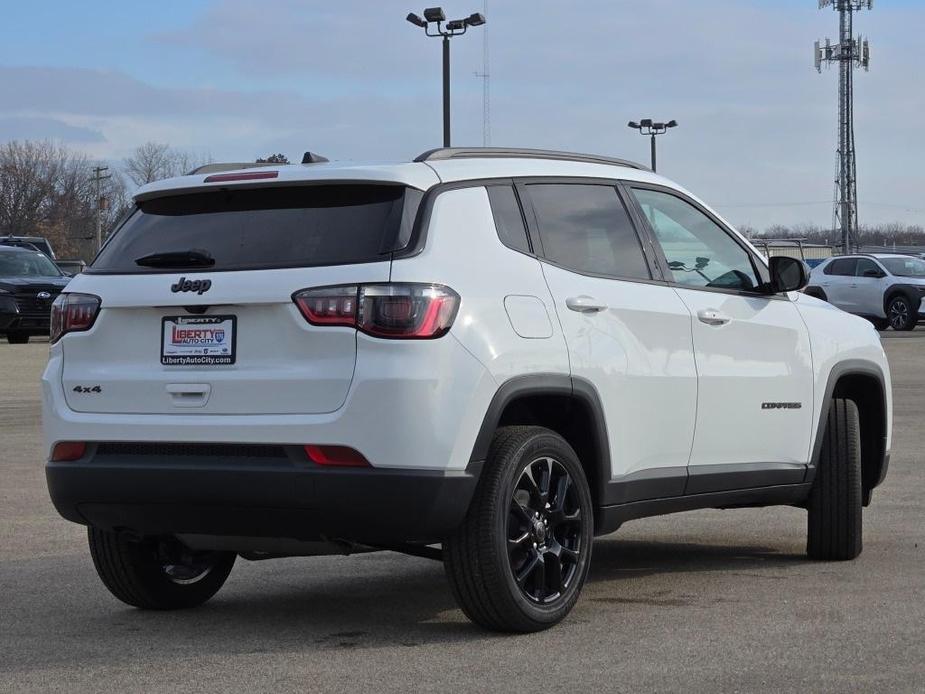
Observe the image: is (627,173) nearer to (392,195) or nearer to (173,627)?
(392,195)

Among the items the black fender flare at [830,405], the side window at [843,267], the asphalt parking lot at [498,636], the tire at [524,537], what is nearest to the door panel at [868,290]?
the side window at [843,267]

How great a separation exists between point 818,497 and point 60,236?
10888cm

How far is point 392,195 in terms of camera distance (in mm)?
6016

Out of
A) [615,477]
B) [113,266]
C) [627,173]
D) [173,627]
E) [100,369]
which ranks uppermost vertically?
[627,173]

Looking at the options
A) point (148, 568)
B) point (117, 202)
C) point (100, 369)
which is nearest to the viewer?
point (100, 369)

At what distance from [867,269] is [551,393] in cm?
3272

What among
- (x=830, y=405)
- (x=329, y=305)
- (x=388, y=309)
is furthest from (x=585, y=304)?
(x=830, y=405)

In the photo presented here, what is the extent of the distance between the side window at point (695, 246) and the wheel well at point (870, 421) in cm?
100

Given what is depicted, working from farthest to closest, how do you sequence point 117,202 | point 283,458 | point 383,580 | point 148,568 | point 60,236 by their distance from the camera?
point 117,202
point 60,236
point 383,580
point 148,568
point 283,458

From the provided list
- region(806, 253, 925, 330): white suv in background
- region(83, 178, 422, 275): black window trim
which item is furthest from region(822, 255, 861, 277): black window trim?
region(83, 178, 422, 275): black window trim

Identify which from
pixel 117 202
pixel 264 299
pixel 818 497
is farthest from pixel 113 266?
pixel 117 202

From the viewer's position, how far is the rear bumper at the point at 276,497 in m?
5.71

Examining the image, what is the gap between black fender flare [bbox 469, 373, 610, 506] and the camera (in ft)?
19.4

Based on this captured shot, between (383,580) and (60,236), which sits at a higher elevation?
(60,236)
